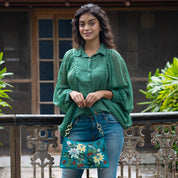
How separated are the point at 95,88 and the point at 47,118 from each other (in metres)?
0.68

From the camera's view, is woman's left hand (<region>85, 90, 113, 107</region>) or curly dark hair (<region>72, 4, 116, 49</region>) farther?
curly dark hair (<region>72, 4, 116, 49</region>)

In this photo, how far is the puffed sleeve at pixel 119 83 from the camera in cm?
283

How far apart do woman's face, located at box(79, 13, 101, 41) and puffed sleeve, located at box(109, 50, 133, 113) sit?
19 cm

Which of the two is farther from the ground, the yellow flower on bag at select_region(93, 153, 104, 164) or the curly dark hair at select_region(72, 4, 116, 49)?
the curly dark hair at select_region(72, 4, 116, 49)

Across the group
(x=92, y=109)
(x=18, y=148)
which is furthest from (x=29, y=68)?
(x=92, y=109)

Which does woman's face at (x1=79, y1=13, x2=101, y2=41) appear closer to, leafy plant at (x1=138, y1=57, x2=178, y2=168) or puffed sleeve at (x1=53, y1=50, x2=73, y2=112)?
puffed sleeve at (x1=53, y1=50, x2=73, y2=112)

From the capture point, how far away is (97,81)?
2.79 metres

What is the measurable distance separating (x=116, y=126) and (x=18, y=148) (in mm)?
1042

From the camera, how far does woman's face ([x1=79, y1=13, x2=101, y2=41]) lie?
2.85 metres

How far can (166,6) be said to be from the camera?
805 centimetres

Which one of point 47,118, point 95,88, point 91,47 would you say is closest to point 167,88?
point 47,118

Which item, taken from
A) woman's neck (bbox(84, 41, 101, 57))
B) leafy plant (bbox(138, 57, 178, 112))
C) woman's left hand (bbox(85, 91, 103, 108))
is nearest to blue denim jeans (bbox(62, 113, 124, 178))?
woman's left hand (bbox(85, 91, 103, 108))

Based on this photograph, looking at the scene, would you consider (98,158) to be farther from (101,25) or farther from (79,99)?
(101,25)

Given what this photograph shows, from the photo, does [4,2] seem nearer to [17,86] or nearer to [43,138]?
[17,86]
